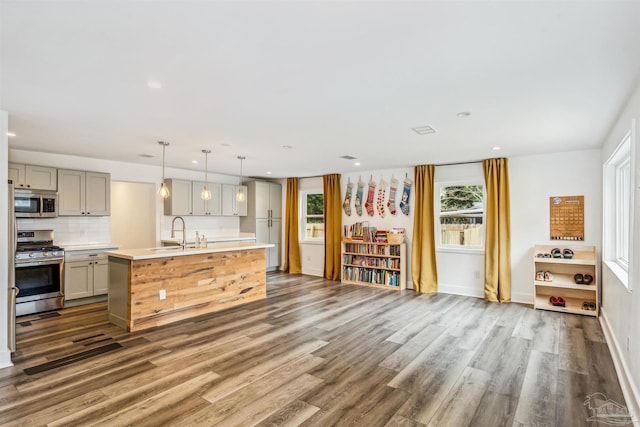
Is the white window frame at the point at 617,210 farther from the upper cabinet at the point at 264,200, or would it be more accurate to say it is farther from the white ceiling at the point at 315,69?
the upper cabinet at the point at 264,200

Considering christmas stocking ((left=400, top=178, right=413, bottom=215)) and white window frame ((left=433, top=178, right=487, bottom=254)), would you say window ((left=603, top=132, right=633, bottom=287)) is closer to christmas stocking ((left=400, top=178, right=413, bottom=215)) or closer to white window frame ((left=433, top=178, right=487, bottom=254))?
white window frame ((left=433, top=178, right=487, bottom=254))

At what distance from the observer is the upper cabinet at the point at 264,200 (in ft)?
26.9

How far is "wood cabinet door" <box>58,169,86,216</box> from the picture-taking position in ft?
17.4

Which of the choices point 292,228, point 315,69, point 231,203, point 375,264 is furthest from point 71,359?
point 292,228

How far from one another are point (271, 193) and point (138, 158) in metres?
3.40

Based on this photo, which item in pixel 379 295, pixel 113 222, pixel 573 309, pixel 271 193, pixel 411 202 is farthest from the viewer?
pixel 271 193

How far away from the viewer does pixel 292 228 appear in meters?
8.48

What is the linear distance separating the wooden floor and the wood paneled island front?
0.82 feet

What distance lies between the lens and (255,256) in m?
5.69

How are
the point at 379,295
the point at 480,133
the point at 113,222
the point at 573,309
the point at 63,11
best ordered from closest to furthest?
the point at 63,11, the point at 480,133, the point at 573,309, the point at 379,295, the point at 113,222

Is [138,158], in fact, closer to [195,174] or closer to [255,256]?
[195,174]

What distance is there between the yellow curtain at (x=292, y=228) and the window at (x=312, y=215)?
0.79ft

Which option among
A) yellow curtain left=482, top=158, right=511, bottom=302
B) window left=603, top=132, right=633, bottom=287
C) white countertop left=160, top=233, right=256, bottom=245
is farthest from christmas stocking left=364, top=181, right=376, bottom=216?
window left=603, top=132, right=633, bottom=287

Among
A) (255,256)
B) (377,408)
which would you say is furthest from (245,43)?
(255,256)
